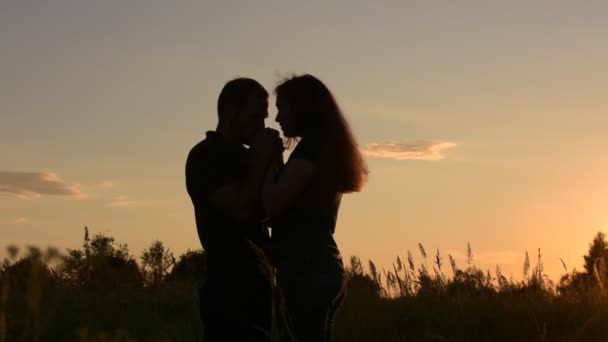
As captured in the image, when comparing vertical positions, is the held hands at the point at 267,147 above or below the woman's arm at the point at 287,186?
above

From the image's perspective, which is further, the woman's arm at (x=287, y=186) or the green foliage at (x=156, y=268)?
the green foliage at (x=156, y=268)

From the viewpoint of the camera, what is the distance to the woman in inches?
158

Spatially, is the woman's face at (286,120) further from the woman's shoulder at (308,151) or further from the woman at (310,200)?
the woman's shoulder at (308,151)

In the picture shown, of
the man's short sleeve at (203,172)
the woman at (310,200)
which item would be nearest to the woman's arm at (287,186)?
the woman at (310,200)

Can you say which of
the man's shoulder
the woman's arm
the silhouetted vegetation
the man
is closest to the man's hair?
the man

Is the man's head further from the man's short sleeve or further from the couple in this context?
the man's short sleeve

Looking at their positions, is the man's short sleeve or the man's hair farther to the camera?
the man's hair

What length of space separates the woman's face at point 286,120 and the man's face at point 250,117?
193 millimetres

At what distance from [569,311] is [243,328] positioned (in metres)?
4.92

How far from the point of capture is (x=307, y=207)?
4117 mm

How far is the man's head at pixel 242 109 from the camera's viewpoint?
14.8 ft

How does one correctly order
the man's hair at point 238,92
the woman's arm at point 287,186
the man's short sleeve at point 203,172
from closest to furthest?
the woman's arm at point 287,186 < the man's short sleeve at point 203,172 < the man's hair at point 238,92

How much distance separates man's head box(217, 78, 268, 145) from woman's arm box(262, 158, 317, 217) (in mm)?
536

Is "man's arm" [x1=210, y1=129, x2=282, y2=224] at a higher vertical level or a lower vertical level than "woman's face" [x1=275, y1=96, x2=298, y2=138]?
lower
